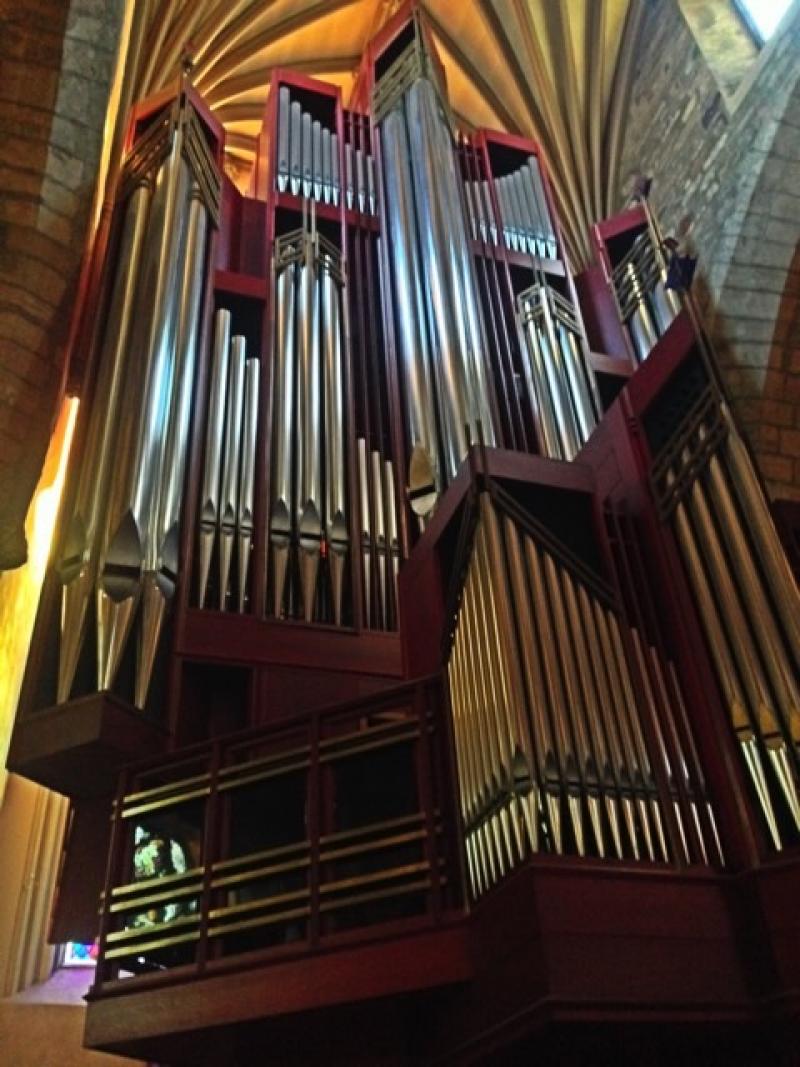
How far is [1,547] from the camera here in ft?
19.3

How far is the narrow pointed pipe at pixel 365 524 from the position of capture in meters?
5.68

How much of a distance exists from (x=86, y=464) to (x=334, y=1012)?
137 inches

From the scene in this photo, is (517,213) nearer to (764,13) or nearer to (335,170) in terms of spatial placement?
(335,170)

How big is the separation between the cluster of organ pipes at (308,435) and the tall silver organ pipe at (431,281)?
1.56 ft

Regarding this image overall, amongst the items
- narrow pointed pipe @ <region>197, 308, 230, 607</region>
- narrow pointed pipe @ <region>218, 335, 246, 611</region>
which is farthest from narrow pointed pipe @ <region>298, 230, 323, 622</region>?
narrow pointed pipe @ <region>197, 308, 230, 607</region>

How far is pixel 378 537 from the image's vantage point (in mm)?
6039

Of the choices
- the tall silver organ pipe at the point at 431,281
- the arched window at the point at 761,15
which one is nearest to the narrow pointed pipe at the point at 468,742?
the tall silver organ pipe at the point at 431,281

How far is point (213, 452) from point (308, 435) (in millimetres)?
617

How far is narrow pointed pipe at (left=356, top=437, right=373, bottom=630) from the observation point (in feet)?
18.6

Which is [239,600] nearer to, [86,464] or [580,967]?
[86,464]

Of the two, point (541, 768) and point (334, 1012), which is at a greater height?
point (541, 768)

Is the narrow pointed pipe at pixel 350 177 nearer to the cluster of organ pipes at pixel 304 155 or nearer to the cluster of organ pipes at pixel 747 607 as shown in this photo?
the cluster of organ pipes at pixel 304 155

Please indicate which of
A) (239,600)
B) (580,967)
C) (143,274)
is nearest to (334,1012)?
(580,967)

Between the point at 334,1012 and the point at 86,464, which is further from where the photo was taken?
the point at 86,464
